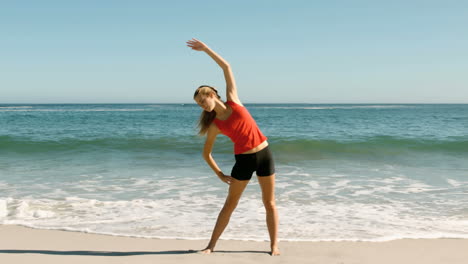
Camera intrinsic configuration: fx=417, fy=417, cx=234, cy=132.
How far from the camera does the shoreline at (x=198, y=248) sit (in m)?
4.16

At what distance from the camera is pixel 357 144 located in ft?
54.2

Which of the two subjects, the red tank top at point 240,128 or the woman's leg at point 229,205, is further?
the woman's leg at point 229,205

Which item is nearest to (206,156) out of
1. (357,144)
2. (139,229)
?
(139,229)

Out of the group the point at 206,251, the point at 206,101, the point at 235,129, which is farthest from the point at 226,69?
the point at 206,251

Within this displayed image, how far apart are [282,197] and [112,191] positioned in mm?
3155

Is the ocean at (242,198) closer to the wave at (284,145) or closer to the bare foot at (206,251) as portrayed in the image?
the wave at (284,145)

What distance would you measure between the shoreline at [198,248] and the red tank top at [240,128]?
3.86ft

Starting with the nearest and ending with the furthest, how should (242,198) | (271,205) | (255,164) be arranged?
1. (255,164)
2. (271,205)
3. (242,198)

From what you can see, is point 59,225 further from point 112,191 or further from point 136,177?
point 136,177

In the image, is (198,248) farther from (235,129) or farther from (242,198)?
(242,198)

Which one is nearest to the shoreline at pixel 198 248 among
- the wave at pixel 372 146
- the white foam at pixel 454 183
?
the white foam at pixel 454 183

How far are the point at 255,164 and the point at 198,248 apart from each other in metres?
1.29

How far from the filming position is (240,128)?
151 inches

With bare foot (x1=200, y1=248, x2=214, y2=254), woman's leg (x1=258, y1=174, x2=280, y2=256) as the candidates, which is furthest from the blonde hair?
bare foot (x1=200, y1=248, x2=214, y2=254)
